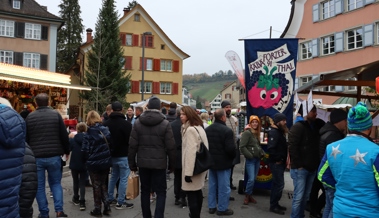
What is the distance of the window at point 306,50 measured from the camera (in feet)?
94.0

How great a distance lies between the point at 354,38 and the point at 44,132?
79.0 ft

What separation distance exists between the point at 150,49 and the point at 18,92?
29376 millimetres

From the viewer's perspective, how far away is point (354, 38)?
24797 mm

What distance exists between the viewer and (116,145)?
656cm

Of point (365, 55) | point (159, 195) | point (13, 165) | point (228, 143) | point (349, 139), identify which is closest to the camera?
point (13, 165)

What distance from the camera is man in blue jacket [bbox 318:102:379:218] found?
2.94 m

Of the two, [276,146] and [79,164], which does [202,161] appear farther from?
[79,164]

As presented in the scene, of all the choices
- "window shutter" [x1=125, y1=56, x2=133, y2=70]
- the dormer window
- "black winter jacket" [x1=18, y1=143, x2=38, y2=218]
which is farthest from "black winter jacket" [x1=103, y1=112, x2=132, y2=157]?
"window shutter" [x1=125, y1=56, x2=133, y2=70]

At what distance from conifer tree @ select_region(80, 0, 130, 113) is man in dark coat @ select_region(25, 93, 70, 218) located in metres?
26.3

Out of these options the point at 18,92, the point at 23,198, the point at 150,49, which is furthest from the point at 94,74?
the point at 23,198

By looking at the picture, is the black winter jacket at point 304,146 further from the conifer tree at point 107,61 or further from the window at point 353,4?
→ the conifer tree at point 107,61

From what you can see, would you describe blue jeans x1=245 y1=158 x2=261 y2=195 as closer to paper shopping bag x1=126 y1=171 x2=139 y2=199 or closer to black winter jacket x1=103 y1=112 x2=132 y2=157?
paper shopping bag x1=126 y1=171 x2=139 y2=199

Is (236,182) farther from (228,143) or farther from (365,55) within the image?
(365,55)

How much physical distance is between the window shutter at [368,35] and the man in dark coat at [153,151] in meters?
21.6
